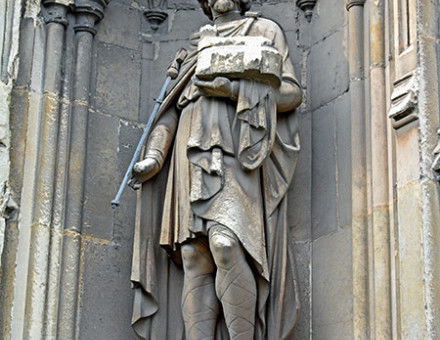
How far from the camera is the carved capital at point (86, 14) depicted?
8.98 m

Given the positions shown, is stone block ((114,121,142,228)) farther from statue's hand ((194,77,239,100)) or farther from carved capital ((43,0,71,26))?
statue's hand ((194,77,239,100))

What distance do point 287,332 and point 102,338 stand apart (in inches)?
41.1

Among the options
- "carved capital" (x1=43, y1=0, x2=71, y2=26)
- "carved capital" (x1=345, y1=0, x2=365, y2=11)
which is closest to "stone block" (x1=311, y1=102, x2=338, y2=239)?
"carved capital" (x1=345, y1=0, x2=365, y2=11)

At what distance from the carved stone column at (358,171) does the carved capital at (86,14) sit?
1484mm

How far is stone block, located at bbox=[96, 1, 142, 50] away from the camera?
30.1ft

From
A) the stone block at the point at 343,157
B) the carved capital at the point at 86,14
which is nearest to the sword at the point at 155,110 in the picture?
the carved capital at the point at 86,14

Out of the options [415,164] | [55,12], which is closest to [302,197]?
[415,164]

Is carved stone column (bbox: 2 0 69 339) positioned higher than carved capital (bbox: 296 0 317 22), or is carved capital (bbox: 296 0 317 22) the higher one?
carved capital (bbox: 296 0 317 22)

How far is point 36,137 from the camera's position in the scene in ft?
28.3

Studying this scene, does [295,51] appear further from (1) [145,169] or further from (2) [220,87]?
(1) [145,169]

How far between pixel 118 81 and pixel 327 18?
1278 mm

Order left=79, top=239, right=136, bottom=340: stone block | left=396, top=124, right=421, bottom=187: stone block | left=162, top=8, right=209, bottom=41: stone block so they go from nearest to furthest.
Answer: left=396, top=124, right=421, bottom=187: stone block, left=79, top=239, right=136, bottom=340: stone block, left=162, top=8, right=209, bottom=41: stone block

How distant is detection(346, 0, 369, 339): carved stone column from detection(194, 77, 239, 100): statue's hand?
72 cm

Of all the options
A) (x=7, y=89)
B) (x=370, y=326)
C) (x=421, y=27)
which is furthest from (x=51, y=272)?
(x=421, y=27)
